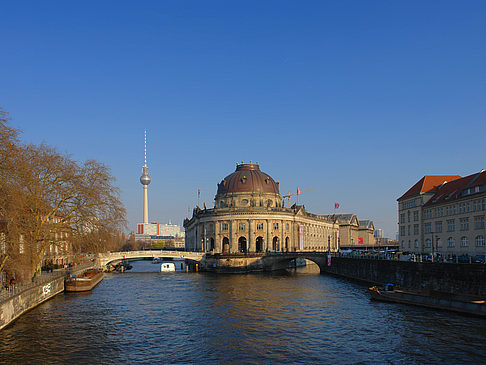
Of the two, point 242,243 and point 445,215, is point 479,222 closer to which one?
point 445,215

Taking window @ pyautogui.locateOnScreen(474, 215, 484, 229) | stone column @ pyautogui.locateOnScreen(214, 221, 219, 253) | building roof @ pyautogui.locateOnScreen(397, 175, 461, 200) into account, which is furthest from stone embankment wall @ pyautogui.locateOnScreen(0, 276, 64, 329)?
building roof @ pyautogui.locateOnScreen(397, 175, 461, 200)

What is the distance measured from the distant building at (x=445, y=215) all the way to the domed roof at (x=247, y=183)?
160ft

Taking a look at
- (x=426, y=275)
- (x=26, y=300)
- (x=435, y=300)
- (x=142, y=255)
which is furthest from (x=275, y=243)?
(x=26, y=300)

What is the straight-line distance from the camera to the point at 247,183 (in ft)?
483

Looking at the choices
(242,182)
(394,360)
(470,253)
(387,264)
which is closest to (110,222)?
(387,264)

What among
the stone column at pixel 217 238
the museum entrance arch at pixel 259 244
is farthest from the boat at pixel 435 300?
the museum entrance arch at pixel 259 244

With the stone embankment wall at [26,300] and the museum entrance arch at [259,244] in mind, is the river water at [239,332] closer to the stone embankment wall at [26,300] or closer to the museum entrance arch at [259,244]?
the stone embankment wall at [26,300]

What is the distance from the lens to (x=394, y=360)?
108ft

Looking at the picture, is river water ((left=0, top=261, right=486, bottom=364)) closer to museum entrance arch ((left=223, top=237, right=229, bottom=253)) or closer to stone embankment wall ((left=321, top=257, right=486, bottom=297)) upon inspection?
stone embankment wall ((left=321, top=257, right=486, bottom=297))

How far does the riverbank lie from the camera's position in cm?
4130

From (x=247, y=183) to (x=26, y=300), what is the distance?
101967mm

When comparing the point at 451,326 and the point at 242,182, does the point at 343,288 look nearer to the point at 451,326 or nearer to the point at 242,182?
the point at 451,326

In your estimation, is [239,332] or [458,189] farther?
[458,189]

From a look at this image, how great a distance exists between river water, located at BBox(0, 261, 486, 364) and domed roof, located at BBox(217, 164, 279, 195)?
83669 mm
